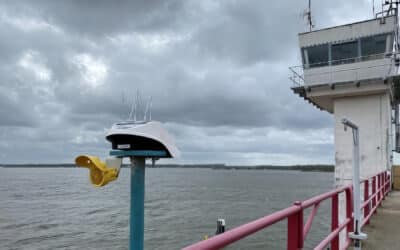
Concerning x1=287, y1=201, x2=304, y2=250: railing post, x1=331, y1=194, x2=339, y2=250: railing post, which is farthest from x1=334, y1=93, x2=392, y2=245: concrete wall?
x1=287, y1=201, x2=304, y2=250: railing post

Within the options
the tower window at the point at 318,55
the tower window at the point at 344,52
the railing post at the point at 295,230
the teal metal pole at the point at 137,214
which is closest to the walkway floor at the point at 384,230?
the railing post at the point at 295,230

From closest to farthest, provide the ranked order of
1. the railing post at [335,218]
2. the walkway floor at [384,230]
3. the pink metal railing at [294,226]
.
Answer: the pink metal railing at [294,226] → the railing post at [335,218] → the walkway floor at [384,230]

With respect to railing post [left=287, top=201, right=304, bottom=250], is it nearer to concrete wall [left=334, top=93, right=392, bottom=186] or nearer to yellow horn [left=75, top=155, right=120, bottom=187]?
yellow horn [left=75, top=155, right=120, bottom=187]

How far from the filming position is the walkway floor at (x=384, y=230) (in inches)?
250

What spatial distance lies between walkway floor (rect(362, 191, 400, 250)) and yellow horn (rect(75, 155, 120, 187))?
532cm

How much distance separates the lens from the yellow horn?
7.36ft

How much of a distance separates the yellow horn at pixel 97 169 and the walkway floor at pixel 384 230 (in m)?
5.32

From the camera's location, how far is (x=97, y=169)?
7.43 feet

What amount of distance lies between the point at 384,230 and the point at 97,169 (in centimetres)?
715

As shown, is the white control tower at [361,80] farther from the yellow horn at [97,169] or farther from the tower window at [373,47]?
the yellow horn at [97,169]

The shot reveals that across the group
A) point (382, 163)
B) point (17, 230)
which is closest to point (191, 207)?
point (17, 230)

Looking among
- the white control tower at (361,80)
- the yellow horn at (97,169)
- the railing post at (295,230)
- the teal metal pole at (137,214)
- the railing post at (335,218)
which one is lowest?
the railing post at (335,218)

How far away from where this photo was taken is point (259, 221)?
2.08 metres

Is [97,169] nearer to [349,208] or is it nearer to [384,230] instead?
[349,208]
